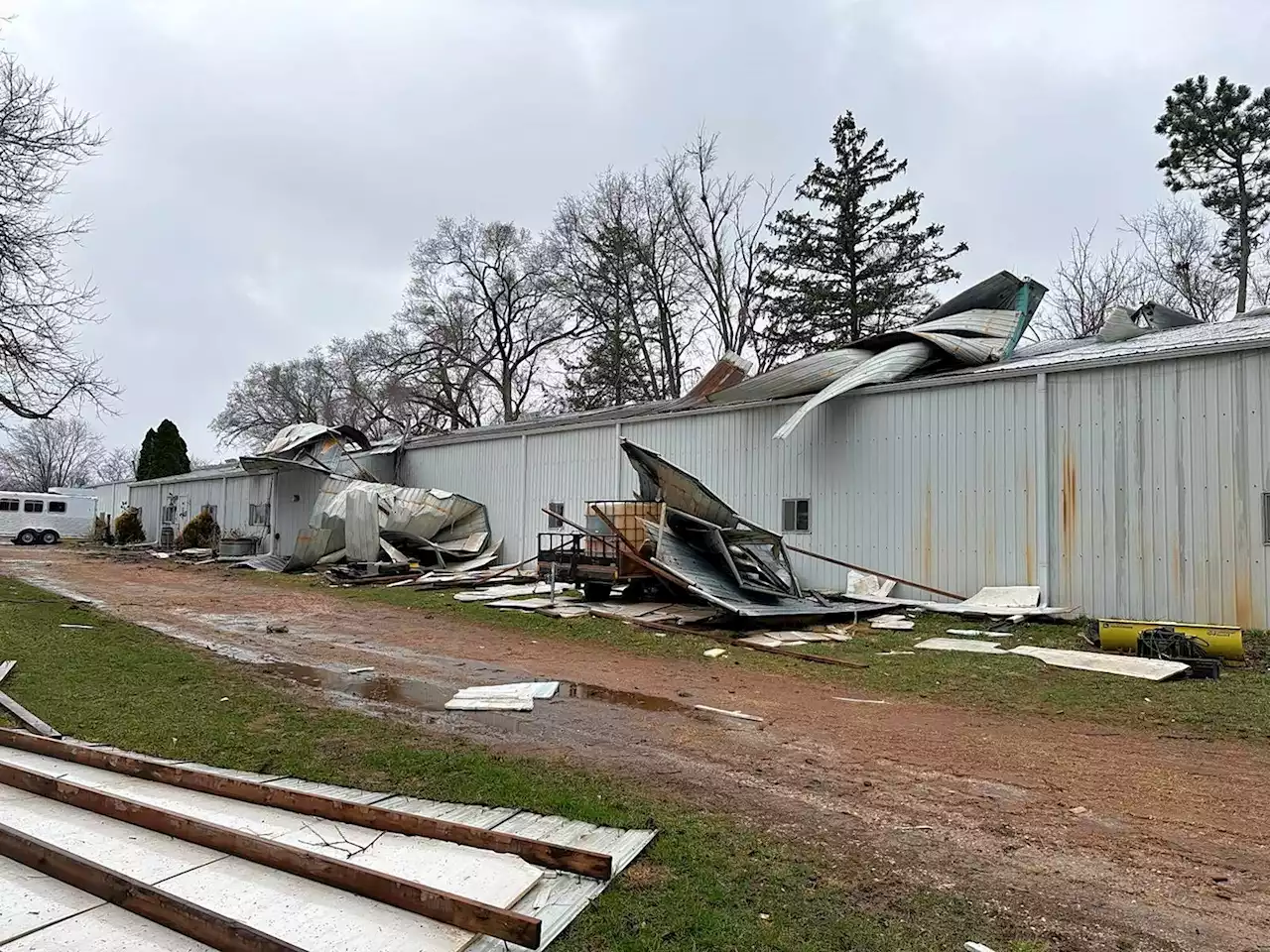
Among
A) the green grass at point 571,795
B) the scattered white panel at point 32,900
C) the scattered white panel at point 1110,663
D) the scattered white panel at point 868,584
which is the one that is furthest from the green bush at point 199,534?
the scattered white panel at point 32,900

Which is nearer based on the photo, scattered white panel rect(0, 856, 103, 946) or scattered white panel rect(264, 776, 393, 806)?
scattered white panel rect(0, 856, 103, 946)

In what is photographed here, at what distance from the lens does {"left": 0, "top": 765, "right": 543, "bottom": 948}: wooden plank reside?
2652 millimetres

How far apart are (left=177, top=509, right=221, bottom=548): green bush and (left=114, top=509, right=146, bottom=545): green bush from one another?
23.2 feet

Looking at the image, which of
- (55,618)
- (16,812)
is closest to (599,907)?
(16,812)

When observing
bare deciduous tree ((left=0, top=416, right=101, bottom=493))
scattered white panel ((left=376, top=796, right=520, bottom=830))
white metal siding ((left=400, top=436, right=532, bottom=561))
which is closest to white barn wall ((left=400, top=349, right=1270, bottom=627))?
white metal siding ((left=400, top=436, right=532, bottom=561))

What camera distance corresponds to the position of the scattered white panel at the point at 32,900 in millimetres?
2754

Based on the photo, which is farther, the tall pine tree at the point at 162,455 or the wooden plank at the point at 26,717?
the tall pine tree at the point at 162,455

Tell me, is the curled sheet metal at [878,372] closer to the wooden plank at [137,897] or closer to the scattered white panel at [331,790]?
the scattered white panel at [331,790]

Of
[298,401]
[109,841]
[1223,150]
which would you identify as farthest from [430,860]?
[298,401]

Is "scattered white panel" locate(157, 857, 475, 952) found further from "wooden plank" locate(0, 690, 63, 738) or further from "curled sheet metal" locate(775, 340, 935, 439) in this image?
"curled sheet metal" locate(775, 340, 935, 439)

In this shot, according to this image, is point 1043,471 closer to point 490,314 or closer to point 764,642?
point 764,642

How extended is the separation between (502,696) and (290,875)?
3.84 meters

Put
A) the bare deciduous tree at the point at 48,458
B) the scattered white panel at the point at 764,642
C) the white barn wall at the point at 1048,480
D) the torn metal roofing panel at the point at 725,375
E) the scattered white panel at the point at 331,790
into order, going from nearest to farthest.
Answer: the scattered white panel at the point at 331,790, the scattered white panel at the point at 764,642, the white barn wall at the point at 1048,480, the torn metal roofing panel at the point at 725,375, the bare deciduous tree at the point at 48,458

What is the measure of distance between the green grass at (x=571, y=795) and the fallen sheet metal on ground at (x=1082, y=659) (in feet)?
18.3
